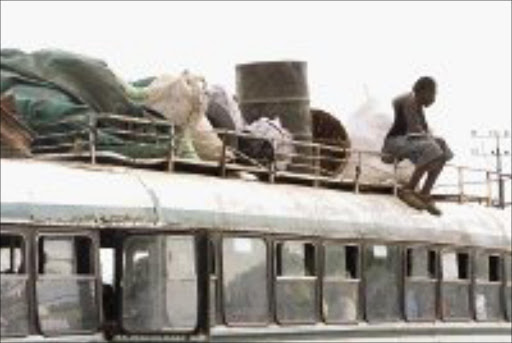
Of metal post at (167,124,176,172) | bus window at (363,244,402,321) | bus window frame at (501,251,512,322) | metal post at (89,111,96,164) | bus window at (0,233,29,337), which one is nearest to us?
bus window at (0,233,29,337)

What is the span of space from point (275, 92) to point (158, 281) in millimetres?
5577

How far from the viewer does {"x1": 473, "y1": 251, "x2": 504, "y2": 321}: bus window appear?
1686 centimetres

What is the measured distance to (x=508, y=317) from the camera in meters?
17.5

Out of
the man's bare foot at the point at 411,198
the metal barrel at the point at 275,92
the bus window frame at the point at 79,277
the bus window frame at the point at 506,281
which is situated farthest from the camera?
the bus window frame at the point at 506,281

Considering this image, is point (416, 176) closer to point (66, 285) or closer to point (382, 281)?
point (382, 281)

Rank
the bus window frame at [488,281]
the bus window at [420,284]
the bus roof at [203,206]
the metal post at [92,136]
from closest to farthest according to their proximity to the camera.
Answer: the bus roof at [203,206]
the metal post at [92,136]
the bus window at [420,284]
the bus window frame at [488,281]

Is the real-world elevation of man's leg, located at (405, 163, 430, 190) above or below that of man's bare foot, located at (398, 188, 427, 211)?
above

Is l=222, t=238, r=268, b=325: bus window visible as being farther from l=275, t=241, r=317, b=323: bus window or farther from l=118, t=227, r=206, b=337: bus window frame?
l=118, t=227, r=206, b=337: bus window frame

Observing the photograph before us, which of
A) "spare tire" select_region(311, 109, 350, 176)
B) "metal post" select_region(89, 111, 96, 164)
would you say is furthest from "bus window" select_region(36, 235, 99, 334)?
"spare tire" select_region(311, 109, 350, 176)

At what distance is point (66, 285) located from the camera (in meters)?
10.5

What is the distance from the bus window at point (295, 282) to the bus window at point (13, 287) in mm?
3253

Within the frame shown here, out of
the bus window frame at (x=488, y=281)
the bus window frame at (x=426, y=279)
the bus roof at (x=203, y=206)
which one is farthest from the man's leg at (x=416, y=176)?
the bus window frame at (x=488, y=281)

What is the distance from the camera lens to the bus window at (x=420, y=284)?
1523 centimetres

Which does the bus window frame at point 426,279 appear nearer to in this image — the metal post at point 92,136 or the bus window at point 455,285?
the bus window at point 455,285
